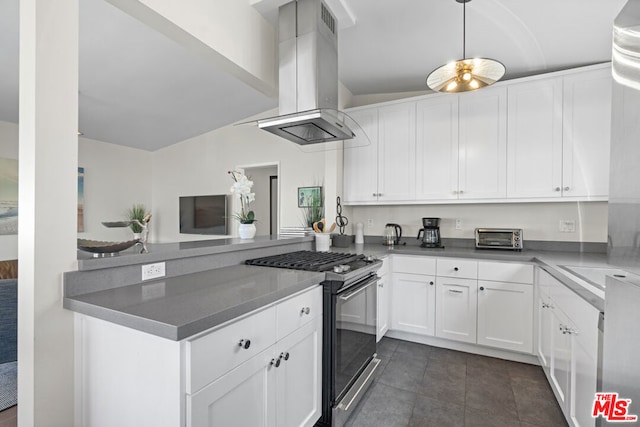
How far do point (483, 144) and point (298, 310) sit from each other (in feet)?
7.76

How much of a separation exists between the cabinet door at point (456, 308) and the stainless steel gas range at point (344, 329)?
872 millimetres

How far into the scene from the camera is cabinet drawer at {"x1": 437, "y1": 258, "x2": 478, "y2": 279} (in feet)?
8.17

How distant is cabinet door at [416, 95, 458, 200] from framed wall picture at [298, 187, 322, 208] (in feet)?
4.70

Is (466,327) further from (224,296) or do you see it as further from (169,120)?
(169,120)

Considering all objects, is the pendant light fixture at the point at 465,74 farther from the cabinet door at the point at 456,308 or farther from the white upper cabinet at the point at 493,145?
the cabinet door at the point at 456,308

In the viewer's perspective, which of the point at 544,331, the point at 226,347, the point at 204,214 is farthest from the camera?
the point at 204,214

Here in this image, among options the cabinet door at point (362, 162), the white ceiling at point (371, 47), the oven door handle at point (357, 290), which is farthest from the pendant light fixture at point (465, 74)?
the oven door handle at point (357, 290)

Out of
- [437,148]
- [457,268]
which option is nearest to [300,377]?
[457,268]

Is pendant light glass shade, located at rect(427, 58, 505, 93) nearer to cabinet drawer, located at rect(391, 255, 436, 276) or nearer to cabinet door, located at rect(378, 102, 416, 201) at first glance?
cabinet door, located at rect(378, 102, 416, 201)

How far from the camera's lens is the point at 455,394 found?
77.3 inches

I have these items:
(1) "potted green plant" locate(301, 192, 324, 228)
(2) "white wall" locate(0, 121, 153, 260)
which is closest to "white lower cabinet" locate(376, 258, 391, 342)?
(1) "potted green plant" locate(301, 192, 324, 228)

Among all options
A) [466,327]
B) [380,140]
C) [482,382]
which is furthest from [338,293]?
[380,140]

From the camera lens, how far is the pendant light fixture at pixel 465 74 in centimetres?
179

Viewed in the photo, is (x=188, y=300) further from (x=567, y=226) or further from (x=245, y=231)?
(x=567, y=226)
